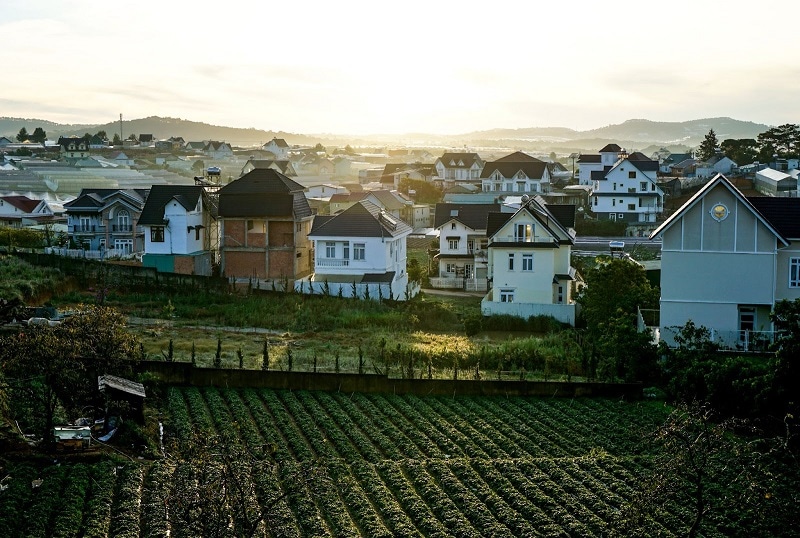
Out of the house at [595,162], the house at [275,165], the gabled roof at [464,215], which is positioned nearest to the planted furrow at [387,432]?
the gabled roof at [464,215]

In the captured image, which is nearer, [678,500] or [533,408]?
[678,500]

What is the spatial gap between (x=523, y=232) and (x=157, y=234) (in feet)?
50.6

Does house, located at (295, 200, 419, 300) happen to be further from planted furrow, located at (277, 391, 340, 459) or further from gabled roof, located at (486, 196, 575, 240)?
planted furrow, located at (277, 391, 340, 459)

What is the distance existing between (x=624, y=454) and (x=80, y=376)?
10.9m

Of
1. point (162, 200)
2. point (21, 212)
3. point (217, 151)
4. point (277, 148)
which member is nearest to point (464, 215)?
point (162, 200)

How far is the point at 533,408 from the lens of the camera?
22125 mm

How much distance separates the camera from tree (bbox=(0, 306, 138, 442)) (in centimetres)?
1866

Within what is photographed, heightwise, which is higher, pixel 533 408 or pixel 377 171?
pixel 377 171

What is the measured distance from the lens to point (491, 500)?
53.1 ft

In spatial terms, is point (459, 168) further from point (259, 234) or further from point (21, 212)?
point (259, 234)

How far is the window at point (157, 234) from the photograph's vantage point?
4094cm

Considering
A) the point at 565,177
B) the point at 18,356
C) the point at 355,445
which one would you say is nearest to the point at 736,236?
the point at 355,445

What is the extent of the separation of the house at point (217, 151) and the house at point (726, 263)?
109495 mm

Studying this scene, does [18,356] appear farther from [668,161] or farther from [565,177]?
[668,161]
